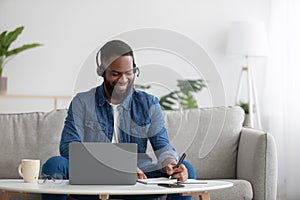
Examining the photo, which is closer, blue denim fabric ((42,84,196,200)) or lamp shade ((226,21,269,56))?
blue denim fabric ((42,84,196,200))

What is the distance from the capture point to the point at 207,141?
12.4 ft

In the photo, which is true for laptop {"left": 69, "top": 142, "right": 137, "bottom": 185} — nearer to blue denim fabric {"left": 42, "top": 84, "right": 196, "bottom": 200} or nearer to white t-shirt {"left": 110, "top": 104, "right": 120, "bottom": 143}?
blue denim fabric {"left": 42, "top": 84, "right": 196, "bottom": 200}

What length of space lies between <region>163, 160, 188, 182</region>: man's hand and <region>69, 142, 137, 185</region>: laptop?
10.8 inches

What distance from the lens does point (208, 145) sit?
3.64 meters

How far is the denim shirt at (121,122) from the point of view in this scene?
9.26ft

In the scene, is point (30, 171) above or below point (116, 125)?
below

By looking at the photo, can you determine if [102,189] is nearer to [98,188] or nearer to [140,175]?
[98,188]

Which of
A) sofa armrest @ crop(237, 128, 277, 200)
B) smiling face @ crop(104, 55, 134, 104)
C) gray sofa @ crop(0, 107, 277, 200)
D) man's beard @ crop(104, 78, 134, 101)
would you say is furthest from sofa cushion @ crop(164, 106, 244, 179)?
smiling face @ crop(104, 55, 134, 104)

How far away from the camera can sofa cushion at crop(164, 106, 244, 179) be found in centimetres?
362

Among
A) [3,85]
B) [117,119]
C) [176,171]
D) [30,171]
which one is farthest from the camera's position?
[3,85]

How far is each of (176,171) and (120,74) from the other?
1.56ft

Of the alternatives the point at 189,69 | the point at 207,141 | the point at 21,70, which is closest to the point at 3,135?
the point at 207,141

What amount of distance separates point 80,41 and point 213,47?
1.14m

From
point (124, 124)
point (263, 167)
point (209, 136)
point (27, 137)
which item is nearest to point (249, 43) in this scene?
point (209, 136)
